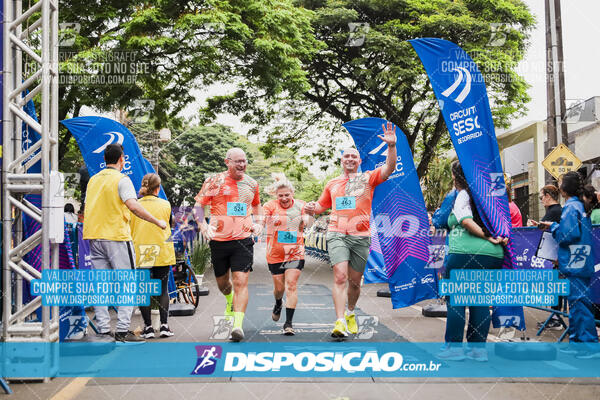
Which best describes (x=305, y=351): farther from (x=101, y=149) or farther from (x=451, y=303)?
(x=101, y=149)

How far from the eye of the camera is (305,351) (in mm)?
5746

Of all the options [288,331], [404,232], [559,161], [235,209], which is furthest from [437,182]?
[235,209]

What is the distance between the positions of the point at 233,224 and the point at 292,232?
3.38 feet

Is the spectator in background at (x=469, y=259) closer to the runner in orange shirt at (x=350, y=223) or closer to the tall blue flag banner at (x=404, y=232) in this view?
the runner in orange shirt at (x=350, y=223)

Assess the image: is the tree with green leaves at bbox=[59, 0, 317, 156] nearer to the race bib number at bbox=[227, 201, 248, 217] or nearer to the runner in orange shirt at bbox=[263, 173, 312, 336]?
the runner in orange shirt at bbox=[263, 173, 312, 336]

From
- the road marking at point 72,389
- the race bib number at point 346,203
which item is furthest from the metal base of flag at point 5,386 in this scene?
the race bib number at point 346,203

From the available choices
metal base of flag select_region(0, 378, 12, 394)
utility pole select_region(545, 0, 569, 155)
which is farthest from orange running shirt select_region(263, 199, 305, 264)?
utility pole select_region(545, 0, 569, 155)

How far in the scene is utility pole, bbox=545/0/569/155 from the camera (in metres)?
13.1

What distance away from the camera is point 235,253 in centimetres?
675

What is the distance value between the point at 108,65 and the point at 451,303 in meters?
11.4

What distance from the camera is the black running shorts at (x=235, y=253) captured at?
6723 mm

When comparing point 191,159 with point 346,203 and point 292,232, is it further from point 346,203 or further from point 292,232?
point 346,203

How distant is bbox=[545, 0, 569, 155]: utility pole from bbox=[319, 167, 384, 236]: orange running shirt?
7677 mm

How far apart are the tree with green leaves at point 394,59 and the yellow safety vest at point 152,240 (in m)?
10.4
